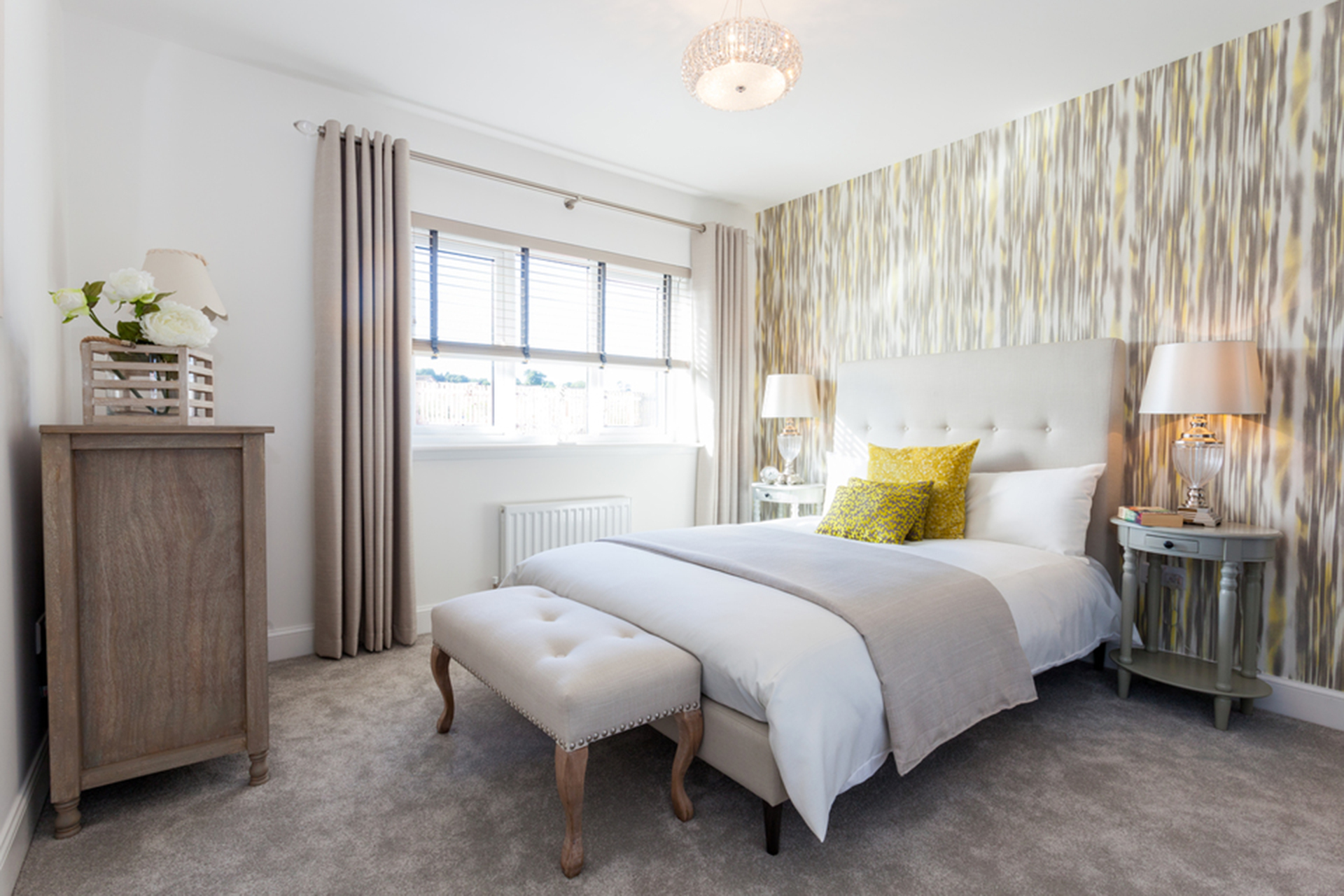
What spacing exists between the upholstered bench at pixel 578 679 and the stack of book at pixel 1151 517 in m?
1.93

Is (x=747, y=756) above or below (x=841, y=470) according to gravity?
below

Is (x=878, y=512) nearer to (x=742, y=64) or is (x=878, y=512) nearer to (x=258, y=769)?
(x=742, y=64)

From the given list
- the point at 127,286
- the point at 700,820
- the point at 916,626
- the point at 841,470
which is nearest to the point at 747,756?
the point at 700,820

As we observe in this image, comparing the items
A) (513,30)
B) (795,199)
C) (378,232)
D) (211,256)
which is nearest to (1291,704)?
(795,199)

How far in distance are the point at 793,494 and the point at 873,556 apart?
5.68 ft

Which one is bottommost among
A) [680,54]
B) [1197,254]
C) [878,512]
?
[878,512]

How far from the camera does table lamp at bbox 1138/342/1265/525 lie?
2.38m

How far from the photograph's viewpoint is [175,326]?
184 cm

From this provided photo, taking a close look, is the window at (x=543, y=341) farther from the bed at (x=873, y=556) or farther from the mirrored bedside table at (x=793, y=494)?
the bed at (x=873, y=556)

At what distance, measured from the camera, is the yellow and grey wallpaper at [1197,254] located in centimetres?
242

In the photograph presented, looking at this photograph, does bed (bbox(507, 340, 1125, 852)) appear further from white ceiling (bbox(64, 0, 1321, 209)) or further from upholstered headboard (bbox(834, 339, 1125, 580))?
white ceiling (bbox(64, 0, 1321, 209))

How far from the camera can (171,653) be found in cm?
182

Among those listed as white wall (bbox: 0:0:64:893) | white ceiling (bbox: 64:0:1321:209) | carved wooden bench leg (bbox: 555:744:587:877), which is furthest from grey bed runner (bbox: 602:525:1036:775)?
white ceiling (bbox: 64:0:1321:209)

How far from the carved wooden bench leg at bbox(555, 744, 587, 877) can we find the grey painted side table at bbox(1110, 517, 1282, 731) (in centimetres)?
215
